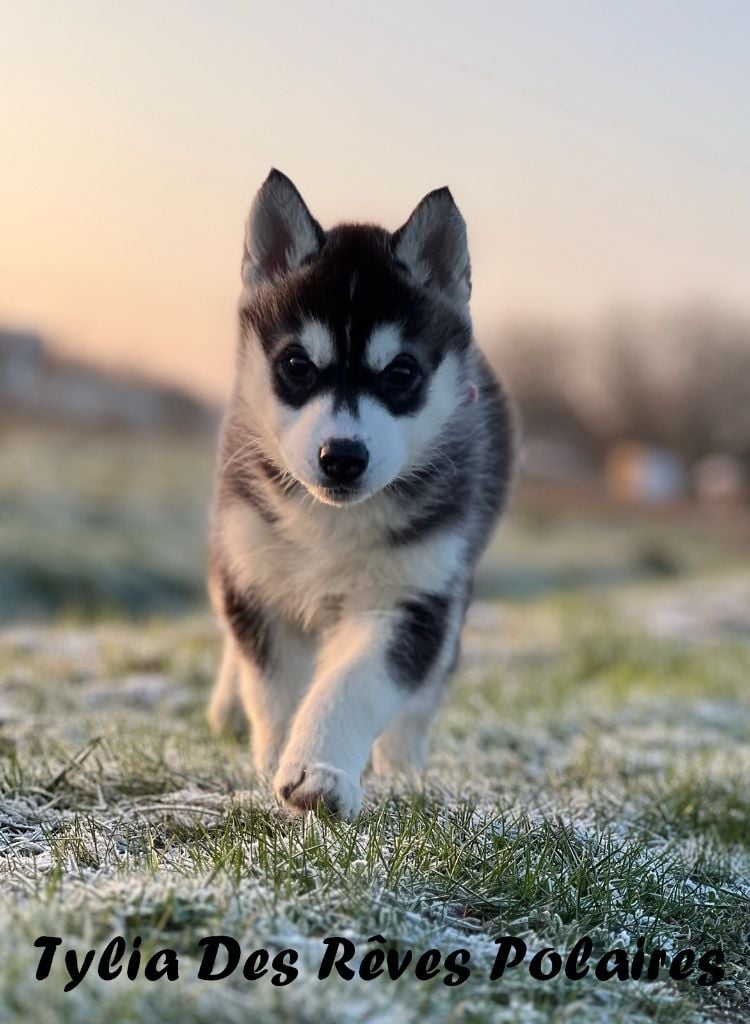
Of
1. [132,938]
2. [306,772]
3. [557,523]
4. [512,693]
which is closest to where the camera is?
[132,938]

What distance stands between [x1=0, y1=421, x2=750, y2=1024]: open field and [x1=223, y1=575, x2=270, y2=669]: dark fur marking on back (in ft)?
1.56

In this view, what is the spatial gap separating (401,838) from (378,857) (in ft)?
0.59

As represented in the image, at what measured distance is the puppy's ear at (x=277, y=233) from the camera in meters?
4.55

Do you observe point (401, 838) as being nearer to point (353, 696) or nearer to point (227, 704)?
point (353, 696)

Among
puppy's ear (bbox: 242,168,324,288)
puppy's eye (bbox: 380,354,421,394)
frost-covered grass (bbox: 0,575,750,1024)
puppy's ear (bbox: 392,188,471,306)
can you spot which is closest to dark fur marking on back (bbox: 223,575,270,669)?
frost-covered grass (bbox: 0,575,750,1024)

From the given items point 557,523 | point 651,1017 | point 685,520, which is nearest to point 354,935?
point 651,1017

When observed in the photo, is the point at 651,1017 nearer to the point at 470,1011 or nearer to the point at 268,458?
the point at 470,1011

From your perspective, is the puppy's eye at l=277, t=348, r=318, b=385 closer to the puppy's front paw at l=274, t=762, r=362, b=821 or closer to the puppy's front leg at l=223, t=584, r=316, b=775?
the puppy's front leg at l=223, t=584, r=316, b=775

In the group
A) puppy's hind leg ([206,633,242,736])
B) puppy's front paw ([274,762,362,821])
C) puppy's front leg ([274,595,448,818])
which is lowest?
puppy's hind leg ([206,633,242,736])

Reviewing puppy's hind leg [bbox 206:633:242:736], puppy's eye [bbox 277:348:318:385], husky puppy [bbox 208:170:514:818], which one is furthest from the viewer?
puppy's hind leg [bbox 206:633:242:736]

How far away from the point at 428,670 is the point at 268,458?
3.42 ft

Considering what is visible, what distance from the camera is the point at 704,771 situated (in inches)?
239

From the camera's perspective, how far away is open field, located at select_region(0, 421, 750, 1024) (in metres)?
2.75

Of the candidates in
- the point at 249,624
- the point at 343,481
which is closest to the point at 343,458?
the point at 343,481
